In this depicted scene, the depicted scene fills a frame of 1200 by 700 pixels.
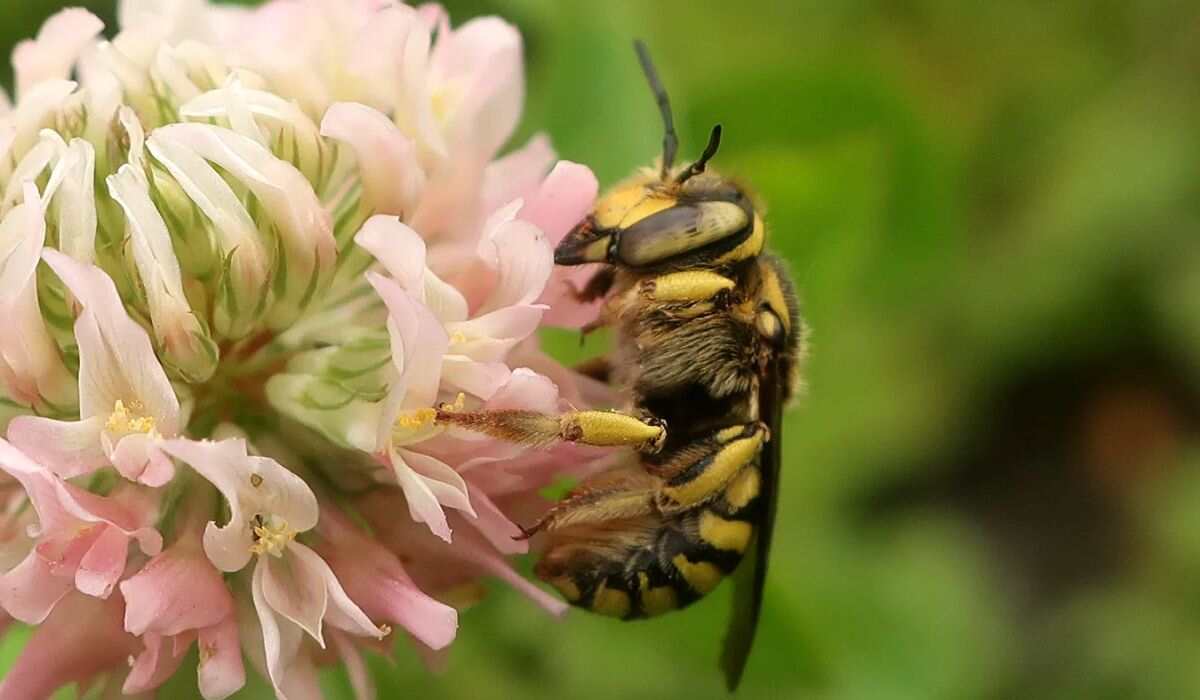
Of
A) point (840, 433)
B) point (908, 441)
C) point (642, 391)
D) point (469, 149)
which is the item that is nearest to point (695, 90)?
point (840, 433)

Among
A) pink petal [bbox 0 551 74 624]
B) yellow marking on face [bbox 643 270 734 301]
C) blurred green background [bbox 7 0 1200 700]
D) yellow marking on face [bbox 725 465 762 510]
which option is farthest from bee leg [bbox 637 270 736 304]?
blurred green background [bbox 7 0 1200 700]

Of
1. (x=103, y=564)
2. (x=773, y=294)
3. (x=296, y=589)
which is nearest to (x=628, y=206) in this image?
(x=773, y=294)

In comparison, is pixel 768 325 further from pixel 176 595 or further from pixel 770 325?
pixel 176 595

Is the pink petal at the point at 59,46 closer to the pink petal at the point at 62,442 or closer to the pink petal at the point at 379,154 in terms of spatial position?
the pink petal at the point at 379,154

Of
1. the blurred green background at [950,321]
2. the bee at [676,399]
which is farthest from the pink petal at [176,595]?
the blurred green background at [950,321]

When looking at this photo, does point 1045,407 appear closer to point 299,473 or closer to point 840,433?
point 840,433

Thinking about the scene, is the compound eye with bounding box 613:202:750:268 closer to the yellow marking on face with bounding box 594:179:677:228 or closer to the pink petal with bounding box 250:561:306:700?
the yellow marking on face with bounding box 594:179:677:228
